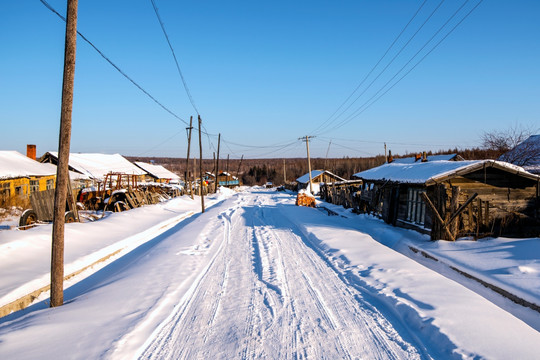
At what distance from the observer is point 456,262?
877 cm

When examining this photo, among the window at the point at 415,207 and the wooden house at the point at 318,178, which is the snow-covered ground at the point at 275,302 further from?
the wooden house at the point at 318,178

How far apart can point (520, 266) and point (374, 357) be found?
5631 millimetres

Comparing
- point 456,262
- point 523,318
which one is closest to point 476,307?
point 523,318

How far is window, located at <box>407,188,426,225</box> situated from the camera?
13406 millimetres

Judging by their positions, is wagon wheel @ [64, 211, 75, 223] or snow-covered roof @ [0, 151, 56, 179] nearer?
wagon wheel @ [64, 211, 75, 223]

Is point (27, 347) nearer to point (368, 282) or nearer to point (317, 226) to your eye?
point (368, 282)

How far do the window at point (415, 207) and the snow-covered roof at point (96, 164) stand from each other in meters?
29.9

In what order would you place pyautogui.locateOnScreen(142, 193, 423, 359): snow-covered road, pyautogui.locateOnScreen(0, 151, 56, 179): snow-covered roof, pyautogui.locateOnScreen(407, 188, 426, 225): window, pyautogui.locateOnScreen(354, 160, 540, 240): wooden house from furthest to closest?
pyautogui.locateOnScreen(0, 151, 56, 179): snow-covered roof
pyautogui.locateOnScreen(407, 188, 426, 225): window
pyautogui.locateOnScreen(354, 160, 540, 240): wooden house
pyautogui.locateOnScreen(142, 193, 423, 359): snow-covered road

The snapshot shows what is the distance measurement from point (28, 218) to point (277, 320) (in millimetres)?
15245

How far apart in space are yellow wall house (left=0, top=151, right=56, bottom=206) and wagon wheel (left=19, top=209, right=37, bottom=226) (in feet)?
26.0

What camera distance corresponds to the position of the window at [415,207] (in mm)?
13406

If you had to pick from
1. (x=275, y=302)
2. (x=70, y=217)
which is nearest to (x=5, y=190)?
(x=70, y=217)

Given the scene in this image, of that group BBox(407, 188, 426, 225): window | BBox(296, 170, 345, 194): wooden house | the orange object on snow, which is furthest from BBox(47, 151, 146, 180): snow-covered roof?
BBox(407, 188, 426, 225): window

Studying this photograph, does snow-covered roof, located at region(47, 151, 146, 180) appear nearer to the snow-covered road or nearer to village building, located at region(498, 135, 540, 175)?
the snow-covered road
